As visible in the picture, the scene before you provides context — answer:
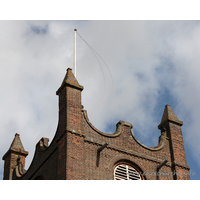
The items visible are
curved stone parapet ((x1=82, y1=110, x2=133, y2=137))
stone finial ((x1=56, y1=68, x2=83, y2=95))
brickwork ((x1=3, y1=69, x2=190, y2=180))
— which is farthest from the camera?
stone finial ((x1=56, y1=68, x2=83, y2=95))

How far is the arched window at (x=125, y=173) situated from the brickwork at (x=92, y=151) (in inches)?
8.0

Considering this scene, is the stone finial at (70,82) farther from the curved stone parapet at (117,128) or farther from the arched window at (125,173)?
the arched window at (125,173)

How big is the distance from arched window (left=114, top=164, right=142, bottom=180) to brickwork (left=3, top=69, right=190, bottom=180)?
0.67ft

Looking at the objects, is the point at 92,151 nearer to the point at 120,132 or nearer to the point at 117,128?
the point at 120,132

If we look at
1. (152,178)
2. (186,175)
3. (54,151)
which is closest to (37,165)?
(54,151)

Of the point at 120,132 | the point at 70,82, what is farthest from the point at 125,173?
the point at 70,82

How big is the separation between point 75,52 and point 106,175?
9.40 m

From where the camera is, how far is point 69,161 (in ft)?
81.4

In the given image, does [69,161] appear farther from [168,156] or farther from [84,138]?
[168,156]

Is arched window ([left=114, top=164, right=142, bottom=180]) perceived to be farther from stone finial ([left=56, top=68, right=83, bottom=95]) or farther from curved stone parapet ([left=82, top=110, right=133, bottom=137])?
stone finial ([left=56, top=68, right=83, bottom=95])

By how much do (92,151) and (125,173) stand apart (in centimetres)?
214

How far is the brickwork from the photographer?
2542 cm

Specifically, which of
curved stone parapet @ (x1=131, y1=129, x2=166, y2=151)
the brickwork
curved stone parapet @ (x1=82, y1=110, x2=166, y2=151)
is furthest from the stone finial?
curved stone parapet @ (x1=131, y1=129, x2=166, y2=151)

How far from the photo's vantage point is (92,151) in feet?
86.4
